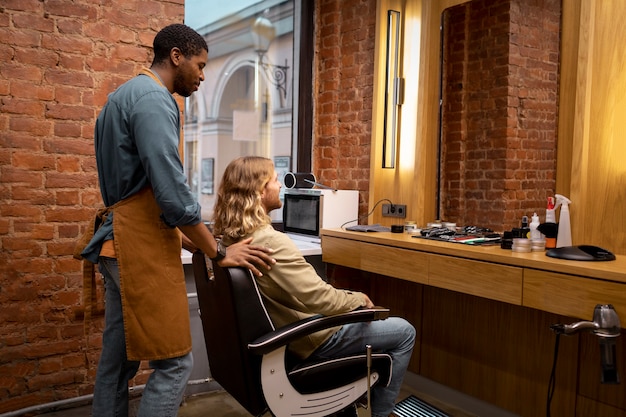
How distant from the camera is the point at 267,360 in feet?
6.20

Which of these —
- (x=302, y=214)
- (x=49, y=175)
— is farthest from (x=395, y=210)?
(x=49, y=175)

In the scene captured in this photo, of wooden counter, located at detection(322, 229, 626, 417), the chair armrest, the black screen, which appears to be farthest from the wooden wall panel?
the chair armrest

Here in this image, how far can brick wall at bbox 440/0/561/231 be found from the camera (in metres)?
2.76

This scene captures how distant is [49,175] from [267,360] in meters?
1.59

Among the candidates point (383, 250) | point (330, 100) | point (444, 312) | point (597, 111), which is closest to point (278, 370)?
point (383, 250)

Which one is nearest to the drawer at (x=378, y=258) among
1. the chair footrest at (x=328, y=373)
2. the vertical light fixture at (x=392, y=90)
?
the vertical light fixture at (x=392, y=90)

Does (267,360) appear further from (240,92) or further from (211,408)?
(240,92)

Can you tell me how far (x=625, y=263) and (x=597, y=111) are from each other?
72 cm

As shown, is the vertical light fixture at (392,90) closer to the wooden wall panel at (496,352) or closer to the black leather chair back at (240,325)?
the wooden wall panel at (496,352)

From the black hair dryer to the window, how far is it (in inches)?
98.3

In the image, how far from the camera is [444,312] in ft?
10.6

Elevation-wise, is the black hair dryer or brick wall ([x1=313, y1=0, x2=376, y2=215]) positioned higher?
brick wall ([x1=313, y1=0, x2=376, y2=215])

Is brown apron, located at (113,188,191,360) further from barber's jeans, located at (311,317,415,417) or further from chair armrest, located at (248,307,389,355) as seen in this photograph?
barber's jeans, located at (311,317,415,417)

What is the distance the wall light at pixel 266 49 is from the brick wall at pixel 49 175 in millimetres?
1179
